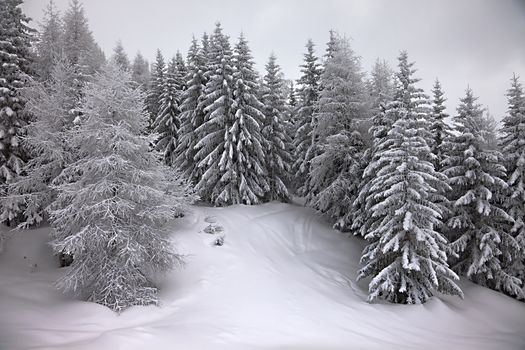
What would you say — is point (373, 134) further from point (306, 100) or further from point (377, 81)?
point (306, 100)

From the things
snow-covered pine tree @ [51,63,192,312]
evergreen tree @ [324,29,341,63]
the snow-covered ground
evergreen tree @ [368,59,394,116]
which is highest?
evergreen tree @ [324,29,341,63]

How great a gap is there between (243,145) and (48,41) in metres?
18.4

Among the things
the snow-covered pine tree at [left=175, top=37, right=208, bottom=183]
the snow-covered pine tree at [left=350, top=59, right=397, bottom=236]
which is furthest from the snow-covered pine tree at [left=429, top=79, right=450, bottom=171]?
the snow-covered pine tree at [left=175, top=37, right=208, bottom=183]

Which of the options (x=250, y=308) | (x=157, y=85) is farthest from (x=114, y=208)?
(x=157, y=85)

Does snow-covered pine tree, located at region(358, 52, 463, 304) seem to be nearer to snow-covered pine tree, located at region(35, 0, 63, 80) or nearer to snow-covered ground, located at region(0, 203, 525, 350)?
snow-covered ground, located at region(0, 203, 525, 350)

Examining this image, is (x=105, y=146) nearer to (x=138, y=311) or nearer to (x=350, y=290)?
(x=138, y=311)

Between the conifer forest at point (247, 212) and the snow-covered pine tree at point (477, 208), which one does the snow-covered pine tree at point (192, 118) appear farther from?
the snow-covered pine tree at point (477, 208)

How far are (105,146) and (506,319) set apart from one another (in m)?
20.6

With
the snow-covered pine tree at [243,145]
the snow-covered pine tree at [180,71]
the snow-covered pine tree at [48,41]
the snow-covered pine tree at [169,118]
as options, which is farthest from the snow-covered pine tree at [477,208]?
the snow-covered pine tree at [48,41]

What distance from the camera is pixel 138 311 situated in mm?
10977

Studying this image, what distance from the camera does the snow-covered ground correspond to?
347 inches

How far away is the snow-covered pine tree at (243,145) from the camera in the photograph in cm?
2386

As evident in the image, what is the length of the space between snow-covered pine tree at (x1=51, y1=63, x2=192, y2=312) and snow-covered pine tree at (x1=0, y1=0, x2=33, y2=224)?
284 inches

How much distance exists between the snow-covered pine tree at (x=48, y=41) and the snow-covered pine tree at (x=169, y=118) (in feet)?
29.0
